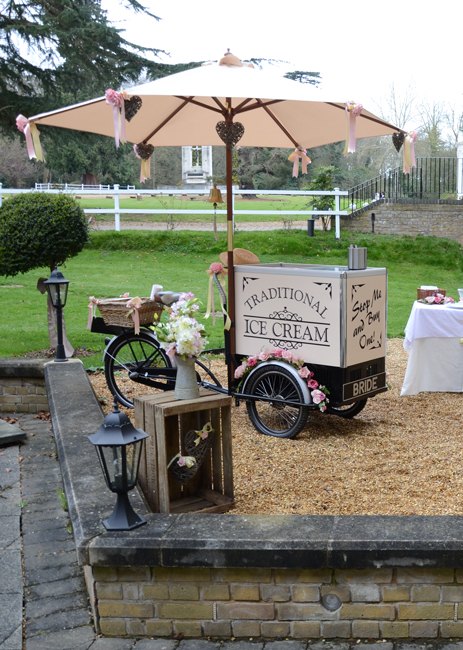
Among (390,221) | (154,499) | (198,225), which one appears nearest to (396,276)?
(390,221)

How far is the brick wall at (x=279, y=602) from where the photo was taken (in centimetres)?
284

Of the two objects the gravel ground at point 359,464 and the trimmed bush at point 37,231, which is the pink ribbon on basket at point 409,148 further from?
the trimmed bush at point 37,231

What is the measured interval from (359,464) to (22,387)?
3244 millimetres

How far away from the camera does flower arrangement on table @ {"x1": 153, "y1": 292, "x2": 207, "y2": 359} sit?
397 centimetres

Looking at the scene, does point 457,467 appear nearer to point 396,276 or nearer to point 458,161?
point 396,276

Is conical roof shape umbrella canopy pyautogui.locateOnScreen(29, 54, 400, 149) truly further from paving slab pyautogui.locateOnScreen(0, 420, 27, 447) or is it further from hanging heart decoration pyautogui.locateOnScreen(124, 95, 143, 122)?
paving slab pyautogui.locateOnScreen(0, 420, 27, 447)

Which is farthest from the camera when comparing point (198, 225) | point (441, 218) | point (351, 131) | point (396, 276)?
point (198, 225)

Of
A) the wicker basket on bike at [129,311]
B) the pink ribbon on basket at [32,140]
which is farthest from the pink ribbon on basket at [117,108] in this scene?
the wicker basket on bike at [129,311]

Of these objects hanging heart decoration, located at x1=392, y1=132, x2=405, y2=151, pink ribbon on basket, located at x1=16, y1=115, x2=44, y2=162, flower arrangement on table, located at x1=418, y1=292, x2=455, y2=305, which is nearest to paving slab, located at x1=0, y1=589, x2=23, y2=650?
pink ribbon on basket, located at x1=16, y1=115, x2=44, y2=162

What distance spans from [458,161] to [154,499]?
23.2m

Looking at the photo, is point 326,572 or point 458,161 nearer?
point 326,572

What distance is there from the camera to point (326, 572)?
9.32ft

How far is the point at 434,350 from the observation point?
6.81 m

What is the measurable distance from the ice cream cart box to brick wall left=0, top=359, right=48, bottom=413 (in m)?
1.92
